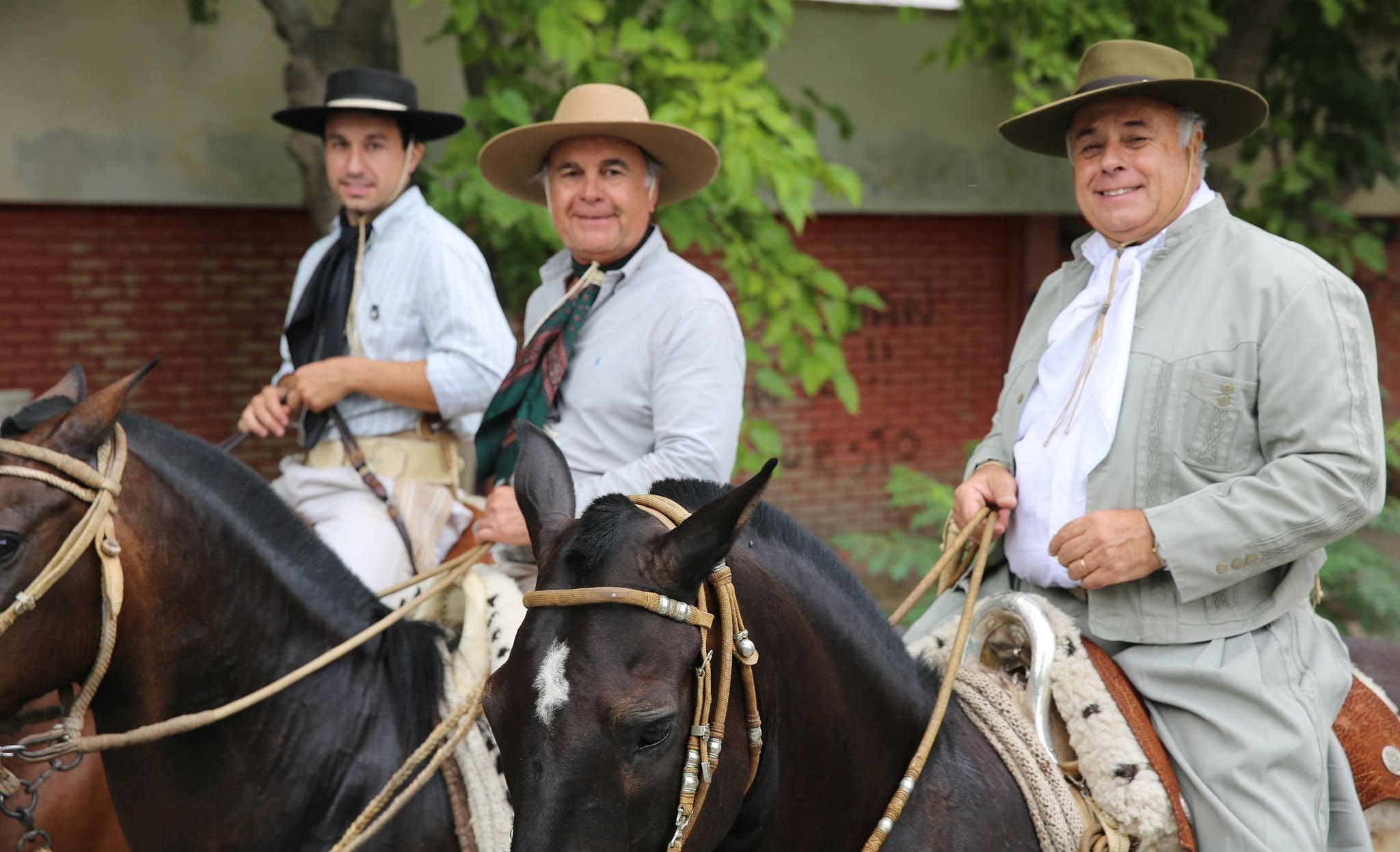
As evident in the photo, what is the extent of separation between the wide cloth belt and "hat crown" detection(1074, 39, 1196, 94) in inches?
86.8

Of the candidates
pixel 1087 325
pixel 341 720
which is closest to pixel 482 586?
pixel 341 720

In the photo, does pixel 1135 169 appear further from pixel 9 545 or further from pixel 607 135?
pixel 9 545

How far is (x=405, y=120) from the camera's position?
4148mm

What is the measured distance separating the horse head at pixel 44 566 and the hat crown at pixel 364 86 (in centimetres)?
182

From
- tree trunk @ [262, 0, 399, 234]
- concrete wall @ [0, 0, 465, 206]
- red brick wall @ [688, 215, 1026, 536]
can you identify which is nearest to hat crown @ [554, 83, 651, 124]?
tree trunk @ [262, 0, 399, 234]

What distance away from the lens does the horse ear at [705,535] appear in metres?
1.72

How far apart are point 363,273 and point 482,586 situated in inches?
55.1

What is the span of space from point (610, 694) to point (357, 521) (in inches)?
87.0

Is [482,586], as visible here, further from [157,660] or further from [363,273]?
[363,273]

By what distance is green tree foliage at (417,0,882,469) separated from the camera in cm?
483

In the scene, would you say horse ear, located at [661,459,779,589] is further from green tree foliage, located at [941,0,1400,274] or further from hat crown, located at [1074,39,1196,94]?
green tree foliage, located at [941,0,1400,274]

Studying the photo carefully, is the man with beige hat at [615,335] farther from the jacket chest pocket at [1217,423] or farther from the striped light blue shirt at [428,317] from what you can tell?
the jacket chest pocket at [1217,423]

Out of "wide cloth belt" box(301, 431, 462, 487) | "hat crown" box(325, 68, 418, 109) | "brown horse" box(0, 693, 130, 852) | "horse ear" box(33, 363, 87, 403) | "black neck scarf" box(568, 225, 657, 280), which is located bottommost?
"brown horse" box(0, 693, 130, 852)

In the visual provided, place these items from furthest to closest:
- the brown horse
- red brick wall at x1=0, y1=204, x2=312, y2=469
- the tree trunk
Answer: red brick wall at x1=0, y1=204, x2=312, y2=469 < the tree trunk < the brown horse
